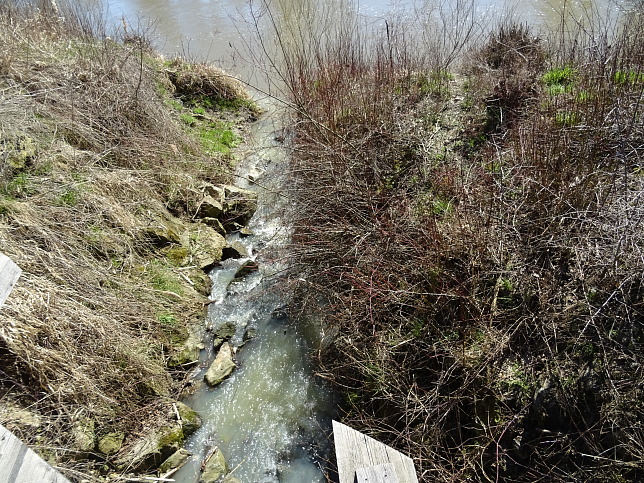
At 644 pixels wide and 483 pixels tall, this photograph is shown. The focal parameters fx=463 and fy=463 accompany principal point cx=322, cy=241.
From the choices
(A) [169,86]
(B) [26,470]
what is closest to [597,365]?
(B) [26,470]

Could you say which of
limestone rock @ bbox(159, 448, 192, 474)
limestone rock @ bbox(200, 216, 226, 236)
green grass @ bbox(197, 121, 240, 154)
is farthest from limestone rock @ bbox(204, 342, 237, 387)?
green grass @ bbox(197, 121, 240, 154)

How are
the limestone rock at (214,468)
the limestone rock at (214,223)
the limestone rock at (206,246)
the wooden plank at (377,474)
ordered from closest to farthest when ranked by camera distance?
the wooden plank at (377,474) → the limestone rock at (214,468) → the limestone rock at (206,246) → the limestone rock at (214,223)

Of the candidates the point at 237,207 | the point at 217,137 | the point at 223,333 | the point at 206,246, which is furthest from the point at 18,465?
the point at 217,137

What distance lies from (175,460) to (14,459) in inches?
91.3

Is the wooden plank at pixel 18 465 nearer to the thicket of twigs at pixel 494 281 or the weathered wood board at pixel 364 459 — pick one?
the weathered wood board at pixel 364 459

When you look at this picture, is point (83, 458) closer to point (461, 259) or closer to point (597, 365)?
point (461, 259)

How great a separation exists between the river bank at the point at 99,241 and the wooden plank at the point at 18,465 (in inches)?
64.9

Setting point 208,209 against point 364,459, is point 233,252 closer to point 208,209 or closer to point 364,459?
point 208,209

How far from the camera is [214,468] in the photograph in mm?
3445

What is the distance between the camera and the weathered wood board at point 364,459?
130cm

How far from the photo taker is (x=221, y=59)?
9.86 meters

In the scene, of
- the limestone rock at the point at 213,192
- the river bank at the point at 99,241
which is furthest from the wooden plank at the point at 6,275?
the limestone rock at the point at 213,192

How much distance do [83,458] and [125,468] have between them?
0.29 m

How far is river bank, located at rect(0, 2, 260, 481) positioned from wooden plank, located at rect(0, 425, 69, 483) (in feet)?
5.41
